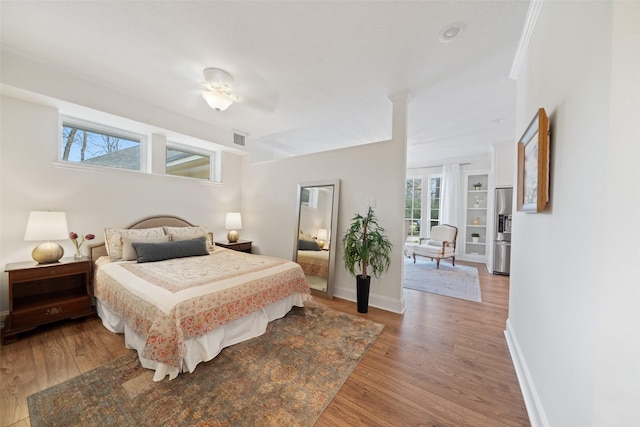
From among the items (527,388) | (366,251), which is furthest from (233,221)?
(527,388)

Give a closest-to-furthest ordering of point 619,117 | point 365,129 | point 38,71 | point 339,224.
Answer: point 619,117
point 38,71
point 339,224
point 365,129

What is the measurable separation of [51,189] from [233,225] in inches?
89.3

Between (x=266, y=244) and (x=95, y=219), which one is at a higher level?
(x=95, y=219)

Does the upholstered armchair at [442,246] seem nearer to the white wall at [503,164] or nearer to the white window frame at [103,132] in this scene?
the white wall at [503,164]

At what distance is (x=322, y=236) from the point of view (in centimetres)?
351

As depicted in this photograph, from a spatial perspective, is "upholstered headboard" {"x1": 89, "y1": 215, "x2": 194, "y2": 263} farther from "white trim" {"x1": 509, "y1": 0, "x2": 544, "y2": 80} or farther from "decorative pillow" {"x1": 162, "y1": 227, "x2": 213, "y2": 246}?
"white trim" {"x1": 509, "y1": 0, "x2": 544, "y2": 80}

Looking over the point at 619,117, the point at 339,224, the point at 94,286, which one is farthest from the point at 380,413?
the point at 94,286

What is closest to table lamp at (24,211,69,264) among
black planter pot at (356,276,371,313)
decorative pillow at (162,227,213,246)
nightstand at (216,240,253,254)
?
decorative pillow at (162,227,213,246)

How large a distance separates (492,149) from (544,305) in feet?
16.2

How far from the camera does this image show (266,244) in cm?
429

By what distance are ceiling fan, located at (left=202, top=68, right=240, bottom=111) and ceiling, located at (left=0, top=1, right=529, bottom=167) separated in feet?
0.22

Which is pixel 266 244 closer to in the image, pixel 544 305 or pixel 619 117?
pixel 544 305

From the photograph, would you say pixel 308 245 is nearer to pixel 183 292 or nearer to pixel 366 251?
pixel 366 251

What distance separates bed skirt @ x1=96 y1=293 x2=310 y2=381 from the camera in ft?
5.75
